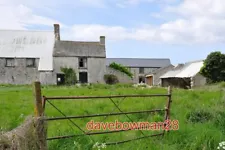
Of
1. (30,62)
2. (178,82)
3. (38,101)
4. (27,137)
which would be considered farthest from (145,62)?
(27,137)

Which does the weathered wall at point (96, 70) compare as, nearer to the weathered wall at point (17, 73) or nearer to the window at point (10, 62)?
the weathered wall at point (17, 73)

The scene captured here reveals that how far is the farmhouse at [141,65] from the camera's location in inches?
2589

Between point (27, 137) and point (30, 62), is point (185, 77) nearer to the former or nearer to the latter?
point (30, 62)

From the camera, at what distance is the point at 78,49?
4350 centimetres

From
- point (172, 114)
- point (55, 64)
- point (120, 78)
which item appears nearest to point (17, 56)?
point (55, 64)

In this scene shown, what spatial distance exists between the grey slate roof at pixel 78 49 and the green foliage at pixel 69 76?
2376 millimetres

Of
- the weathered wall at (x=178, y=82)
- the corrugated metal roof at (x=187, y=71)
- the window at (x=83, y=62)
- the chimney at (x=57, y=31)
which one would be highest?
the chimney at (x=57, y=31)

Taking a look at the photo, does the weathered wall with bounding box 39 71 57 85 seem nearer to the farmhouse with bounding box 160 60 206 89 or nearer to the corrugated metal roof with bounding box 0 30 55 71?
the corrugated metal roof with bounding box 0 30 55 71

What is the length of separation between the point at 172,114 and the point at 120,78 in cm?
3384

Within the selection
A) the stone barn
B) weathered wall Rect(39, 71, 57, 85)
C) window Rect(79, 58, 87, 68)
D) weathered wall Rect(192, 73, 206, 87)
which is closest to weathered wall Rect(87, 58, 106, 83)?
window Rect(79, 58, 87, 68)

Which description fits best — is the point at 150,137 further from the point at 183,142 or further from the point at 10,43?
the point at 10,43

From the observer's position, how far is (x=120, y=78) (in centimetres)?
4356

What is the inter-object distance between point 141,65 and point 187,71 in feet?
71.4

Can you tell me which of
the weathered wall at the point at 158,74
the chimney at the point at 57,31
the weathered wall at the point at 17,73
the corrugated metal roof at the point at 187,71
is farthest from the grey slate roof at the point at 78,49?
the weathered wall at the point at 158,74
